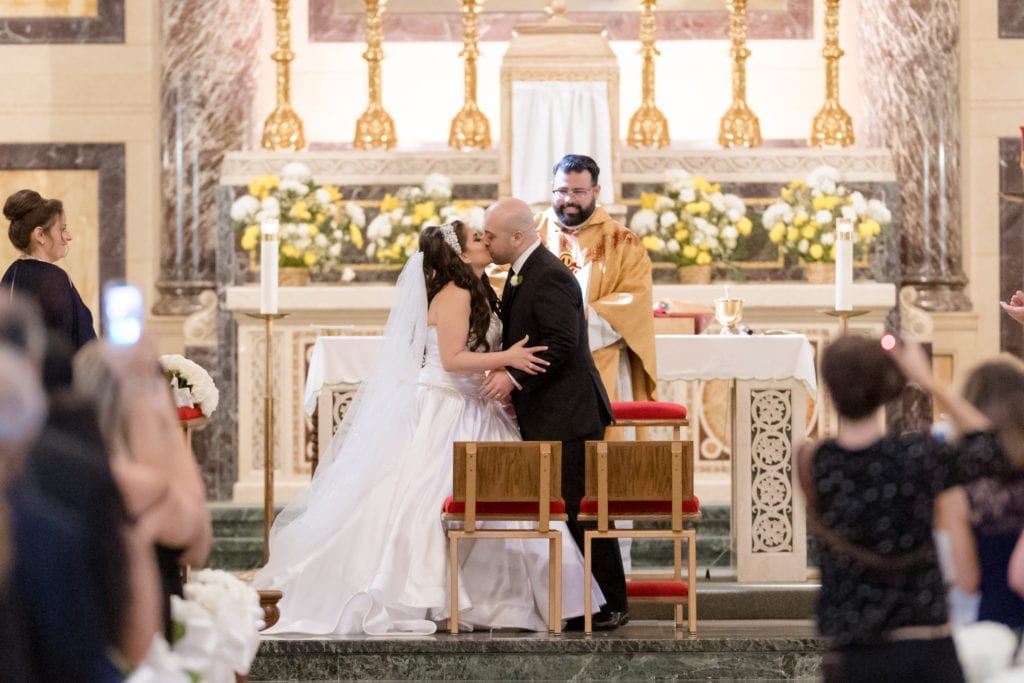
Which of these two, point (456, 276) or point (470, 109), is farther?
point (470, 109)

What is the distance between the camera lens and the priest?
8.21 meters

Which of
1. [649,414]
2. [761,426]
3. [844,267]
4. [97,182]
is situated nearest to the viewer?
[649,414]

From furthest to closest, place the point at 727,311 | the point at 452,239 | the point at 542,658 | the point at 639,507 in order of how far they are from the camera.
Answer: the point at 727,311 → the point at 452,239 → the point at 639,507 → the point at 542,658

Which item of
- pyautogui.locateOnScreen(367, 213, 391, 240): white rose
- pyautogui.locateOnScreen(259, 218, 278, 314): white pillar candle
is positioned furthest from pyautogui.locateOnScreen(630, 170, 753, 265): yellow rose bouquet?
pyautogui.locateOnScreen(259, 218, 278, 314): white pillar candle

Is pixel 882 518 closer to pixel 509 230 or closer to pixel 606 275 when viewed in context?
pixel 509 230

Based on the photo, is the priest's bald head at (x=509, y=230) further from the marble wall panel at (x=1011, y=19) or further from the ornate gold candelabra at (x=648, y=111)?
the marble wall panel at (x=1011, y=19)

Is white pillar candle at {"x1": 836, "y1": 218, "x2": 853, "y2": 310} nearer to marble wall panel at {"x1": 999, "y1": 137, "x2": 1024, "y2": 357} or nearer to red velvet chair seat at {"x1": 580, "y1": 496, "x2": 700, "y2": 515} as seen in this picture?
red velvet chair seat at {"x1": 580, "y1": 496, "x2": 700, "y2": 515}

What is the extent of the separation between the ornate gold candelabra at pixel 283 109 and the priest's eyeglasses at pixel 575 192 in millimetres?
4025

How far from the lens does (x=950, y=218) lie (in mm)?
11828

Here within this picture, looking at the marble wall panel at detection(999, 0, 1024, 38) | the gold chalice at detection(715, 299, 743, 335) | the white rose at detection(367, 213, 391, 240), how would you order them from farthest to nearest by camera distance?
the marble wall panel at detection(999, 0, 1024, 38), the white rose at detection(367, 213, 391, 240), the gold chalice at detection(715, 299, 743, 335)

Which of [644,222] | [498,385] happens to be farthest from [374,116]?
[498,385]

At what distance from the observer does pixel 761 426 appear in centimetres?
875

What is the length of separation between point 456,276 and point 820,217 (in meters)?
3.99

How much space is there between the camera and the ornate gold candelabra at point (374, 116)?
468 inches
